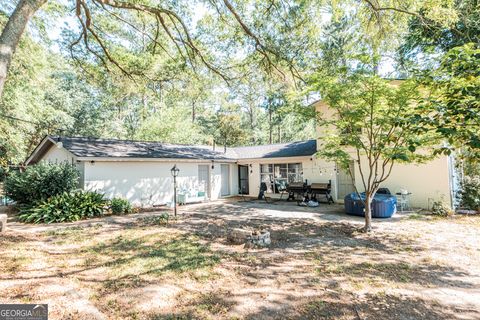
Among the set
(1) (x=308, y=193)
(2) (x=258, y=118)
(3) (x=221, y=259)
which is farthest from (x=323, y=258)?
(2) (x=258, y=118)

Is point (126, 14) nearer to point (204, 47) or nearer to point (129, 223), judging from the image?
point (204, 47)

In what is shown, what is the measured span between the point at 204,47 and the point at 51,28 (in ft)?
19.7

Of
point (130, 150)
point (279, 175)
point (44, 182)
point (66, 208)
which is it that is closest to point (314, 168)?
point (279, 175)

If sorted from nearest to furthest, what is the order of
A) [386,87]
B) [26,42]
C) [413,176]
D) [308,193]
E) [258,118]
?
[386,87], [26,42], [413,176], [308,193], [258,118]

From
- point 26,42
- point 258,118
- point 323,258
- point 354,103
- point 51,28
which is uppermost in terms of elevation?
point 258,118

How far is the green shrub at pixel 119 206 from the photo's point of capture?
1080cm

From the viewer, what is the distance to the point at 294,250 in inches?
234

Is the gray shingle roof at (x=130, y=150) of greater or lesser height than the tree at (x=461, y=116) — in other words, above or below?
above

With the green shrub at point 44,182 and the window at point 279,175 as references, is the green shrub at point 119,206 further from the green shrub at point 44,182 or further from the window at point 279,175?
the window at point 279,175

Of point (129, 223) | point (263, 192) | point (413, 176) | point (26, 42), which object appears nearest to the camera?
point (129, 223)

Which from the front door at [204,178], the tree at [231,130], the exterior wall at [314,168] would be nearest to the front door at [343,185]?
the exterior wall at [314,168]

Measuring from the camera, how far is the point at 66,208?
9523 millimetres

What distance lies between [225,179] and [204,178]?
70.8 inches

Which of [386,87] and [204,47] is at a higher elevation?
[204,47]
